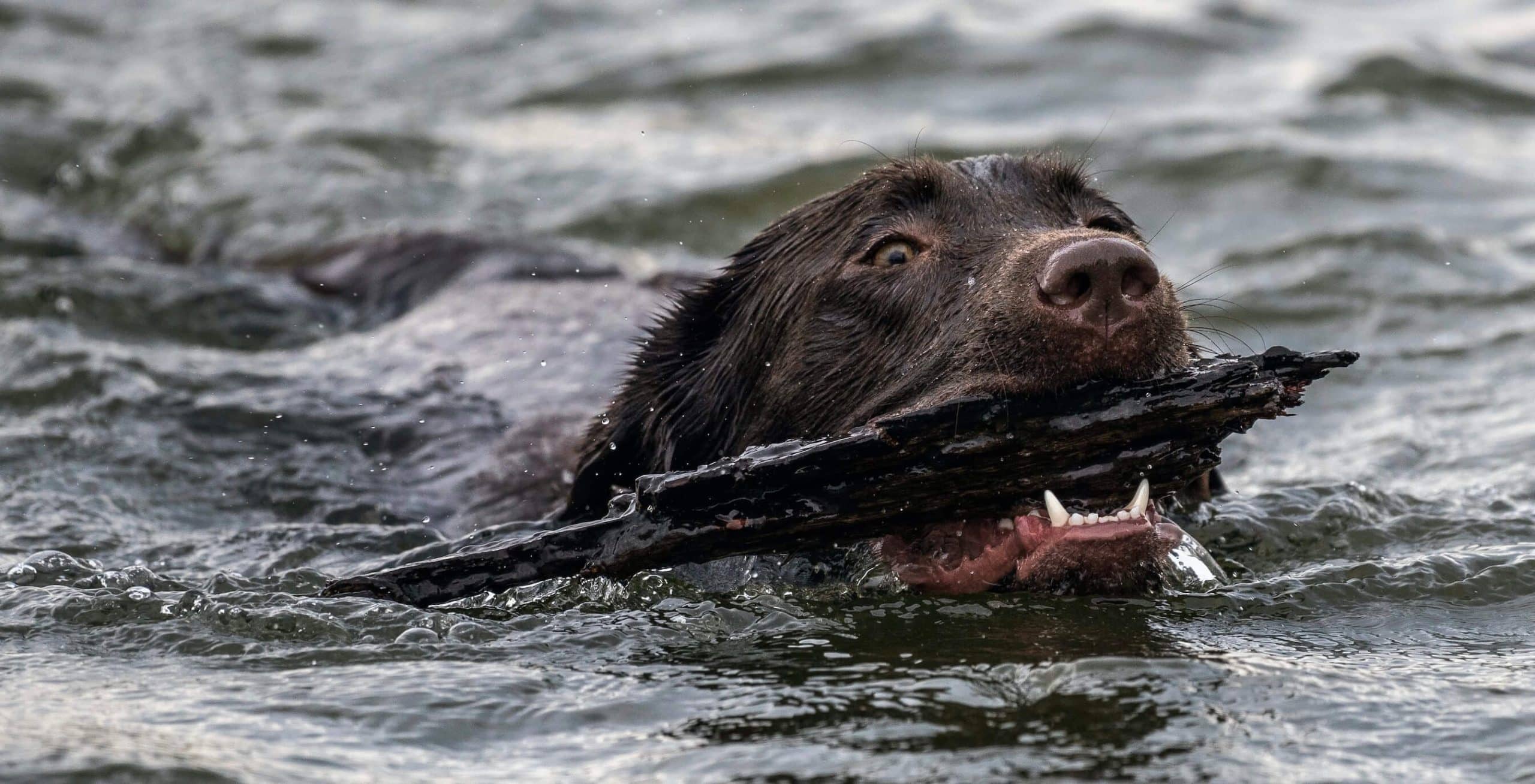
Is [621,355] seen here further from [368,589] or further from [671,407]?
[368,589]

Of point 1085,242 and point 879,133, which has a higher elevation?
point 879,133

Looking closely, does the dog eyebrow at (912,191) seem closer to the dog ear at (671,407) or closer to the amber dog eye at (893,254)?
the amber dog eye at (893,254)

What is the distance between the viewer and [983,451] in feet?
13.8

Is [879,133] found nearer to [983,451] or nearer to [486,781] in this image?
[983,451]

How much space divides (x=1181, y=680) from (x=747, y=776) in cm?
106

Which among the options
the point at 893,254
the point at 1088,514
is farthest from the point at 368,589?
the point at 1088,514

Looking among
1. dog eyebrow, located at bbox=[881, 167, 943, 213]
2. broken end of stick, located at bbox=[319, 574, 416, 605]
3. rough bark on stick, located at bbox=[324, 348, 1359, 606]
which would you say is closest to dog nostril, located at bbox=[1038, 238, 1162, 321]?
rough bark on stick, located at bbox=[324, 348, 1359, 606]

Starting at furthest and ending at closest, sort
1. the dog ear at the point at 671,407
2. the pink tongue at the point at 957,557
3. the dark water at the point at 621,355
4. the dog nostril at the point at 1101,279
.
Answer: the dog ear at the point at 671,407, the pink tongue at the point at 957,557, the dog nostril at the point at 1101,279, the dark water at the point at 621,355

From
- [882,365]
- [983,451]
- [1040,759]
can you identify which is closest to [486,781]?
[1040,759]

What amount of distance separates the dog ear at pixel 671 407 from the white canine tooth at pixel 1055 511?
1238mm

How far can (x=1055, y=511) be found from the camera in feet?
13.9

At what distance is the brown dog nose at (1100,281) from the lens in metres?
4.07

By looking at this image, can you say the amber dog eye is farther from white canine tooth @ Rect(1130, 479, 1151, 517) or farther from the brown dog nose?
white canine tooth @ Rect(1130, 479, 1151, 517)

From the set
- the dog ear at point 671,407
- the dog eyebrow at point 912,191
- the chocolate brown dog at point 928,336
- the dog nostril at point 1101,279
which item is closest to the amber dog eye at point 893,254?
the chocolate brown dog at point 928,336
